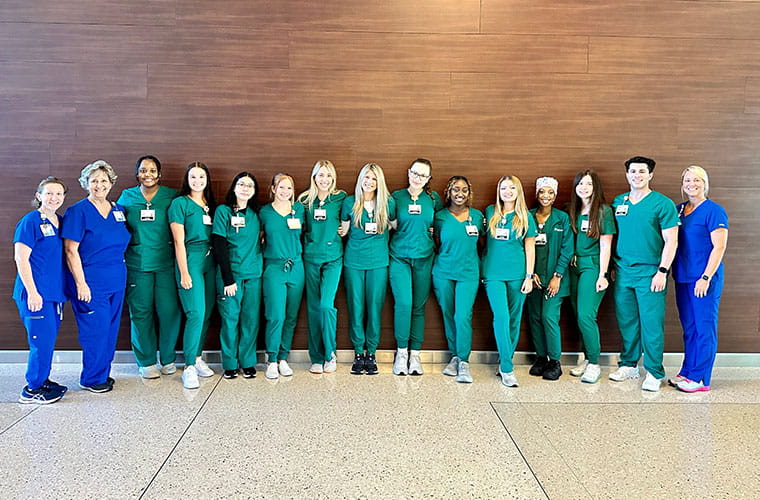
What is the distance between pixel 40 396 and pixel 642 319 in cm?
421

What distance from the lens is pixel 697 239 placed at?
374 cm

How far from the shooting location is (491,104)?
14.3 feet

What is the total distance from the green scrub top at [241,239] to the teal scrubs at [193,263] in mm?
122

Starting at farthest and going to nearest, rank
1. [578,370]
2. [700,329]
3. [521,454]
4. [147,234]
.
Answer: [578,370] → [147,234] → [700,329] → [521,454]

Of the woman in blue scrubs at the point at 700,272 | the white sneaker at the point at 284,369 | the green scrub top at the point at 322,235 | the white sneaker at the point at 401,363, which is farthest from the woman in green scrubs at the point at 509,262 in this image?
the white sneaker at the point at 284,369

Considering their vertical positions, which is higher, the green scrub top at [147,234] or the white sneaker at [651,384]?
the green scrub top at [147,234]

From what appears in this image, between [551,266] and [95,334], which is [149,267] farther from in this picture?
[551,266]

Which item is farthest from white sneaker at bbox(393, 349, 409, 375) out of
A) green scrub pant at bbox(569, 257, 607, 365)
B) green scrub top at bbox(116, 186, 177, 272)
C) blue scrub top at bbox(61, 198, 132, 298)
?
blue scrub top at bbox(61, 198, 132, 298)

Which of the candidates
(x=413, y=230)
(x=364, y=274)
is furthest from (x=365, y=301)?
(x=413, y=230)

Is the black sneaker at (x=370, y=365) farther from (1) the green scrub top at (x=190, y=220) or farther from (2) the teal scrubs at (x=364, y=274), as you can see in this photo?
(1) the green scrub top at (x=190, y=220)

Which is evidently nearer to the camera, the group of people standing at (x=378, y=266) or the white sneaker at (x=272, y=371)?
the group of people standing at (x=378, y=266)

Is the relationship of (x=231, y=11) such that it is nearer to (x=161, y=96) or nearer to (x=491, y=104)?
(x=161, y=96)

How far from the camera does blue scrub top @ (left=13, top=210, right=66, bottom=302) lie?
3285mm

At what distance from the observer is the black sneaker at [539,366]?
13.5 feet
